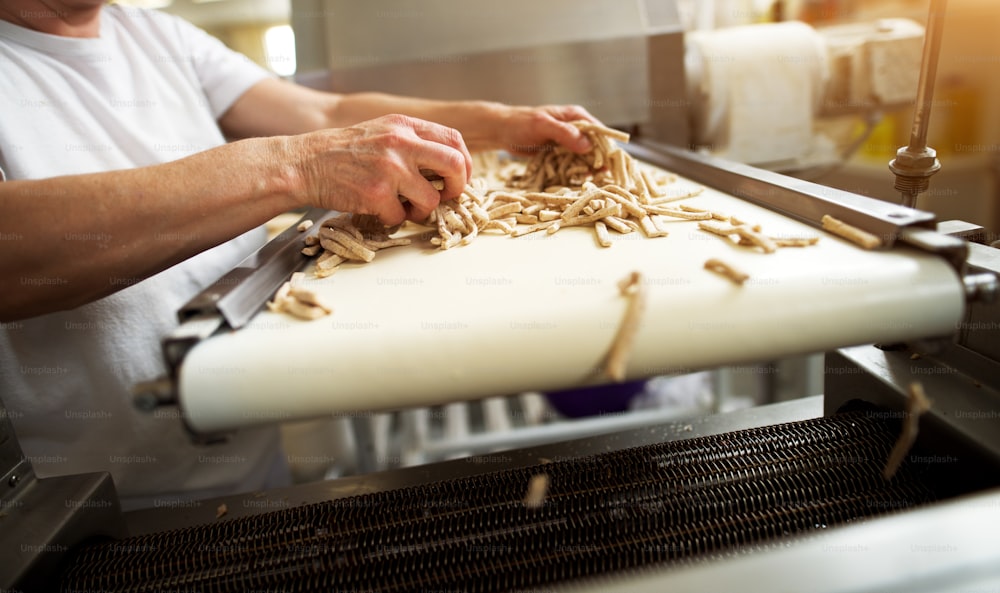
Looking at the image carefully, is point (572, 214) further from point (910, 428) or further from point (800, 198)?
point (910, 428)

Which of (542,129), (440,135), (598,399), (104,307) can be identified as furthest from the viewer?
(598,399)

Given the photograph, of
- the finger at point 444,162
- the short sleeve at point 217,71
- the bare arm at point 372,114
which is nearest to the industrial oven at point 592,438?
the finger at point 444,162

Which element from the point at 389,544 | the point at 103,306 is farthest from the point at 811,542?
the point at 103,306

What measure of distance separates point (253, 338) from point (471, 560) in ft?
1.26

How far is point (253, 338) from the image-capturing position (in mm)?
660

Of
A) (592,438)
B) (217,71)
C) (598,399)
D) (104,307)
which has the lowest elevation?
(598,399)

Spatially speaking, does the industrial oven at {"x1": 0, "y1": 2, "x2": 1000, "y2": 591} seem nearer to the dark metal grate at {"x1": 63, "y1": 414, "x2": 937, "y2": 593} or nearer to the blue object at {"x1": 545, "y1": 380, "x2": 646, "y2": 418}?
the dark metal grate at {"x1": 63, "y1": 414, "x2": 937, "y2": 593}

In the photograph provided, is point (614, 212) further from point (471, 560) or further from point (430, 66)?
point (430, 66)

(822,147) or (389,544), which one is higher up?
(822,147)

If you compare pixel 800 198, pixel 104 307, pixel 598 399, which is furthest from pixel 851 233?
pixel 598 399

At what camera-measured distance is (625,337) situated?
2.10 feet

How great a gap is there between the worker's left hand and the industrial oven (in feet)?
1.20

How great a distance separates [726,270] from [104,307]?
3.76 feet

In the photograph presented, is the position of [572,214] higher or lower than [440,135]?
lower
